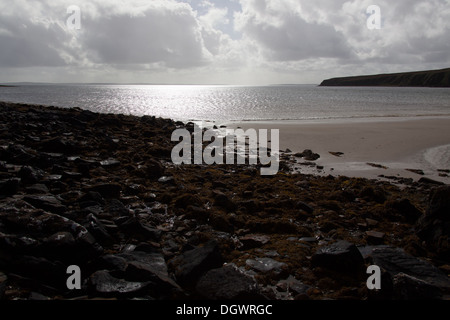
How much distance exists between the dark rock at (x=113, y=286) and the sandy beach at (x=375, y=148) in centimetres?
945

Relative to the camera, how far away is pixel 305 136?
833 inches

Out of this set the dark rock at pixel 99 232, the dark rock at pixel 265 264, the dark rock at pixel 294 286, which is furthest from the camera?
the dark rock at pixel 99 232

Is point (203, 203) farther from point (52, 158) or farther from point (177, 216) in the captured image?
point (52, 158)

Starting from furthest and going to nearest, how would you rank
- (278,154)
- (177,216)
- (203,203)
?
(278,154), (203,203), (177,216)

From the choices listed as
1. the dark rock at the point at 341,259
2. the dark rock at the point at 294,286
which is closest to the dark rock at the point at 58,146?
the dark rock at the point at 294,286

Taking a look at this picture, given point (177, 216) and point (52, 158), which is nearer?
point (177, 216)

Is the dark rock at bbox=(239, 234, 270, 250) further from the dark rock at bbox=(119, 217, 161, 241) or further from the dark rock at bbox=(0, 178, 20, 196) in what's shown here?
the dark rock at bbox=(0, 178, 20, 196)

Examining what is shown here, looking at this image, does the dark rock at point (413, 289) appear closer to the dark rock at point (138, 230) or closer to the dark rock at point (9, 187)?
the dark rock at point (138, 230)

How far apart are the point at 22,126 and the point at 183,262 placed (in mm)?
15531

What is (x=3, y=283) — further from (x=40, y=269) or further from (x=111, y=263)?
(x=111, y=263)

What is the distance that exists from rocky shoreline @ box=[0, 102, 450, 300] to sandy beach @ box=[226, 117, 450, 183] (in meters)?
1.98

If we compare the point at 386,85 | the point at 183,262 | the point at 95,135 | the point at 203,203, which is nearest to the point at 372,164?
the point at 203,203

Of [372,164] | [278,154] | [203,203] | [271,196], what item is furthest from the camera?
[278,154]

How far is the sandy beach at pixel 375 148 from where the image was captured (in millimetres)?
12547
